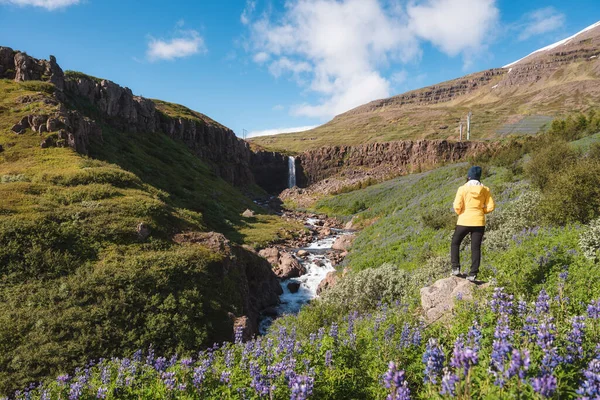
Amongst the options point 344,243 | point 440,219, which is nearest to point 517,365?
point 440,219

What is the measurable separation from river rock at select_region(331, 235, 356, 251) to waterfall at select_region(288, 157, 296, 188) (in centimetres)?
7418

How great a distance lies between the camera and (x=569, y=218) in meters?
11.6

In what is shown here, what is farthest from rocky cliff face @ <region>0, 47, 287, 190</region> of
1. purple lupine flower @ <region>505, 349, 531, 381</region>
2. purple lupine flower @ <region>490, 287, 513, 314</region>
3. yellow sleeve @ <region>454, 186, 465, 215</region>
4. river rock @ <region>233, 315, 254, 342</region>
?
purple lupine flower @ <region>505, 349, 531, 381</region>

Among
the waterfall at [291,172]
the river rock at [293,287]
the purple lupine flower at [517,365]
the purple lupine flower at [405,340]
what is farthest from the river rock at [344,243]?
the waterfall at [291,172]

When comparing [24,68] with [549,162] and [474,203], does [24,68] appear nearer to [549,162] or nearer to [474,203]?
[474,203]

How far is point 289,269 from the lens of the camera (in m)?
26.2

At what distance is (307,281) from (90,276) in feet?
51.0

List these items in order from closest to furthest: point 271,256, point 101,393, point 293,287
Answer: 1. point 101,393
2. point 293,287
3. point 271,256

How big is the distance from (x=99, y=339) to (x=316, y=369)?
32.9 feet

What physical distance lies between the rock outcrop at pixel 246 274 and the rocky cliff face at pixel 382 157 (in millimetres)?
73639

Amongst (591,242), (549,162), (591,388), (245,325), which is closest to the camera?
(591,388)

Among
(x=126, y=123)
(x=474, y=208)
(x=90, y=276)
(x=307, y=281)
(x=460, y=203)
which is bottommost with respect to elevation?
(x=307, y=281)

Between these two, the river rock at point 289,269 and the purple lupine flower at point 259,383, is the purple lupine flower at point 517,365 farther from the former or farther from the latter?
the river rock at point 289,269

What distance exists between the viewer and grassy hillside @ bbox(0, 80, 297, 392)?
11.2 meters
